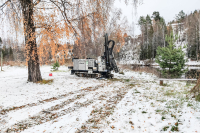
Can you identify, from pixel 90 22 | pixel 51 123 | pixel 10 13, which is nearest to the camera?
pixel 51 123

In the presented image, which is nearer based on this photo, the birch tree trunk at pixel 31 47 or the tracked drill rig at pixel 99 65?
the birch tree trunk at pixel 31 47

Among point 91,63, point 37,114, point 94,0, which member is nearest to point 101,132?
point 37,114

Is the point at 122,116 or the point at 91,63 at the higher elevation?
the point at 91,63

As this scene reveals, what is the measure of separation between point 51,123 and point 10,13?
591cm

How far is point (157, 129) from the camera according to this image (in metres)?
3.07

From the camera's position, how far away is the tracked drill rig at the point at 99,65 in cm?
1180

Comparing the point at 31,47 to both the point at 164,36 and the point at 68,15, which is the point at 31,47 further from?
the point at 164,36

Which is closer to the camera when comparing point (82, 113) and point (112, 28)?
point (82, 113)

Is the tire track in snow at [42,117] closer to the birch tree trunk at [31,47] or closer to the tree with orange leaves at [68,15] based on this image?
the tree with orange leaves at [68,15]

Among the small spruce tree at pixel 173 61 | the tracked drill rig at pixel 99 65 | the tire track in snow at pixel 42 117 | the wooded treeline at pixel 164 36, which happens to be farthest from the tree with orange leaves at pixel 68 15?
the wooded treeline at pixel 164 36

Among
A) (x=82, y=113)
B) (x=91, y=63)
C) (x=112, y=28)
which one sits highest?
(x=112, y=28)

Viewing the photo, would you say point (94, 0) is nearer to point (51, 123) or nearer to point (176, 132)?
point (51, 123)

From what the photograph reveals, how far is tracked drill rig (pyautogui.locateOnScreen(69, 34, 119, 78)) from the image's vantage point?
11805mm

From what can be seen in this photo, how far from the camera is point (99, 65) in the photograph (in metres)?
12.0
